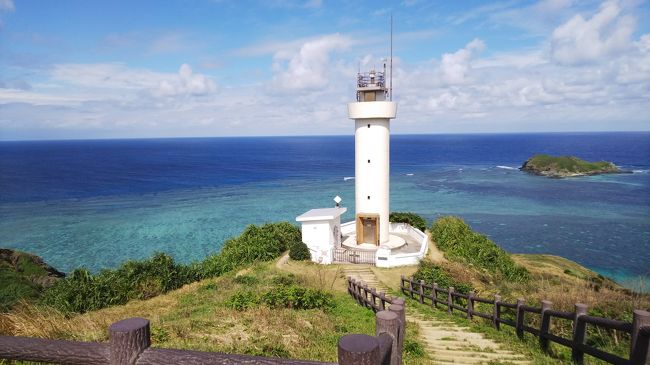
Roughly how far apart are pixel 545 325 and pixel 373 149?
16220mm

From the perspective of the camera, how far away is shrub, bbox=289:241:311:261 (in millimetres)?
22062

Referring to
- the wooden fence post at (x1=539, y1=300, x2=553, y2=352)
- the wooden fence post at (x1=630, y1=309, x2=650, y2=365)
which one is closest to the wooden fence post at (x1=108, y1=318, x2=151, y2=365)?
the wooden fence post at (x1=630, y1=309, x2=650, y2=365)

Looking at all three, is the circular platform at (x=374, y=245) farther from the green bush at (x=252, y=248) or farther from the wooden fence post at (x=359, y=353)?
the wooden fence post at (x=359, y=353)

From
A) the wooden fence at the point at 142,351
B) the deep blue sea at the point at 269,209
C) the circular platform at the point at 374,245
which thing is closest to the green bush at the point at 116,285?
the circular platform at the point at 374,245

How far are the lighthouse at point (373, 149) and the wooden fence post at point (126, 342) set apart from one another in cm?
2108

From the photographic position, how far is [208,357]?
8.04 feet

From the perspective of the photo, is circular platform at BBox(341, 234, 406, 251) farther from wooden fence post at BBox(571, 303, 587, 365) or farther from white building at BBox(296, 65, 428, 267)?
wooden fence post at BBox(571, 303, 587, 365)

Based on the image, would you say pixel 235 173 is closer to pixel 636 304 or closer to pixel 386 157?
pixel 386 157

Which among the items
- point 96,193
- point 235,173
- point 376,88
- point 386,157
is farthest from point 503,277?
point 235,173

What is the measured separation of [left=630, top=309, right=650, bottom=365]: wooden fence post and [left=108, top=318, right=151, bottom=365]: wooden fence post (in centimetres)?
594

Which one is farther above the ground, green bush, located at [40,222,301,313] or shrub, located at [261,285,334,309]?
shrub, located at [261,285,334,309]

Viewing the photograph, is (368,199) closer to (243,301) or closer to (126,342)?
(243,301)

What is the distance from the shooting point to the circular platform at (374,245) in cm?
2368

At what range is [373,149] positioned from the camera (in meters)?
23.3
